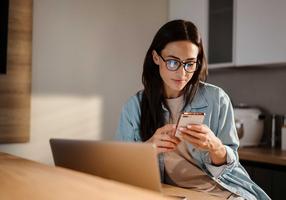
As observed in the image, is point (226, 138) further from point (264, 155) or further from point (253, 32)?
point (253, 32)

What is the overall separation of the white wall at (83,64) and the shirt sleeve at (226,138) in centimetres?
152

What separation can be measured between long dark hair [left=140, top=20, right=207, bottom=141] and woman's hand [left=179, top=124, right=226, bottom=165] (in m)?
0.28

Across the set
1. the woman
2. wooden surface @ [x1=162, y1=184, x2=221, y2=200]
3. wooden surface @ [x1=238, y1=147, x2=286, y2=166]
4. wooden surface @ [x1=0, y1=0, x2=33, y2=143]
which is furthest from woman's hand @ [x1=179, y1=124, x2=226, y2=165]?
wooden surface @ [x1=0, y1=0, x2=33, y2=143]

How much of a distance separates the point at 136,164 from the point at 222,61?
205cm

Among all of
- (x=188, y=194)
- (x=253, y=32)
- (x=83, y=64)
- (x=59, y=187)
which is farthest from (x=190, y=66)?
(x=83, y=64)

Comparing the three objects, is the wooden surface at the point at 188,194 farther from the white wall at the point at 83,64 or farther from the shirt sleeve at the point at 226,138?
the white wall at the point at 83,64

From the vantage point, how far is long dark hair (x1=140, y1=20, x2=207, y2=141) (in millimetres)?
1451

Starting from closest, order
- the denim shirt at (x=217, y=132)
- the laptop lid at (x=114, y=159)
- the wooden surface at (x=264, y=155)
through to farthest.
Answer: the laptop lid at (x=114, y=159)
the denim shirt at (x=217, y=132)
the wooden surface at (x=264, y=155)

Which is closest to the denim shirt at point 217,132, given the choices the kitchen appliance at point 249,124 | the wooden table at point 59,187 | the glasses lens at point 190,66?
the glasses lens at point 190,66

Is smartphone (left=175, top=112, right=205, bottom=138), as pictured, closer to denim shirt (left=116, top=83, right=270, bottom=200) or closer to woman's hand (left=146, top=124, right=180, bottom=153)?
woman's hand (left=146, top=124, right=180, bottom=153)

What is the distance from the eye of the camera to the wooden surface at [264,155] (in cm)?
224

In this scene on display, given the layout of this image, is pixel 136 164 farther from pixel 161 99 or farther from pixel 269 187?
pixel 269 187

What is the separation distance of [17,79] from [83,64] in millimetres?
515

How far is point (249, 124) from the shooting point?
2.71 meters
